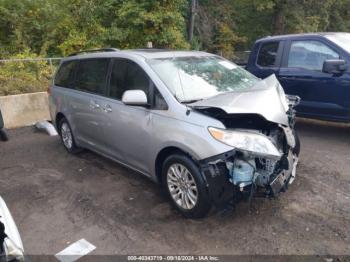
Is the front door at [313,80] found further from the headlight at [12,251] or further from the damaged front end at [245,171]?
the headlight at [12,251]

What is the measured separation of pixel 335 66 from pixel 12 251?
5.25 metres

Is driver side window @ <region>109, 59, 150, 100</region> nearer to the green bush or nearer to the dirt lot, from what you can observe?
the dirt lot

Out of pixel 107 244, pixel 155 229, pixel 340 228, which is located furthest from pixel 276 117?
pixel 107 244

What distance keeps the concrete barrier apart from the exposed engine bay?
606cm

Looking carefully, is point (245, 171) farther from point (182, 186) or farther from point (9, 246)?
point (9, 246)

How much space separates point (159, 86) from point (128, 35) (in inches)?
328

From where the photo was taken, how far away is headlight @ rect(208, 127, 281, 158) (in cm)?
332

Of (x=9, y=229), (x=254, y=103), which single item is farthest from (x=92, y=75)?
(x=9, y=229)

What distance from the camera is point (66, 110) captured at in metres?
5.77

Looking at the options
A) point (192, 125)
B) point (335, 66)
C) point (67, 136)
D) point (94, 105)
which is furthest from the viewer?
point (67, 136)

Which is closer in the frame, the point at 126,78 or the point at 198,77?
the point at 198,77

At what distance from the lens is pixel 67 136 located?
6086mm

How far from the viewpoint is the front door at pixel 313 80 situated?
230 inches

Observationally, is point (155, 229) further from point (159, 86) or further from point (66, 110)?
point (66, 110)
